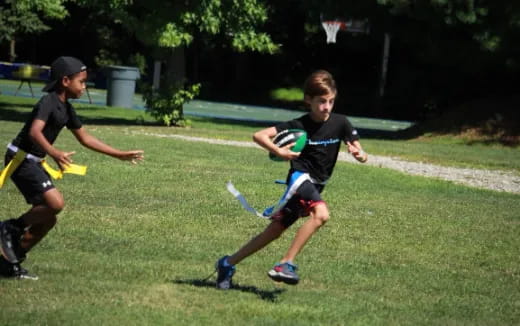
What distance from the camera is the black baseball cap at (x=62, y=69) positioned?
23.5 ft

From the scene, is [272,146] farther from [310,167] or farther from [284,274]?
[284,274]

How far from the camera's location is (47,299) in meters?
6.40

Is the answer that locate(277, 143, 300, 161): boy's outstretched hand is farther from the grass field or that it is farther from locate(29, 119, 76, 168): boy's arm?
locate(29, 119, 76, 168): boy's arm

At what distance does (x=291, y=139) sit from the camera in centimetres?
677

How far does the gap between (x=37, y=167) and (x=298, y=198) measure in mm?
1886

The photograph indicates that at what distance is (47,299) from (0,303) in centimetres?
31

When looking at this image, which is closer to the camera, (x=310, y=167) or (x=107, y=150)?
(x=310, y=167)

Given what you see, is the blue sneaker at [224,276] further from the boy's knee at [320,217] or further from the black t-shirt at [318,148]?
the black t-shirt at [318,148]

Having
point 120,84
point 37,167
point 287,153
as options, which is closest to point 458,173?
point 287,153

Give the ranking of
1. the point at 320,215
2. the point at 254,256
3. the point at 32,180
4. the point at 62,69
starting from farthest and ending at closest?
the point at 254,256 → the point at 62,69 → the point at 32,180 → the point at 320,215

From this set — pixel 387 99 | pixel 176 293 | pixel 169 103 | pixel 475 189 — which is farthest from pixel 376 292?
pixel 387 99

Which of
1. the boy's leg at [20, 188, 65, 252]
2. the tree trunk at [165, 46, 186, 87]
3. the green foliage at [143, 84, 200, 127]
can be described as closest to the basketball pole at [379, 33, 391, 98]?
the tree trunk at [165, 46, 186, 87]

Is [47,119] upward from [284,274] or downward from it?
upward

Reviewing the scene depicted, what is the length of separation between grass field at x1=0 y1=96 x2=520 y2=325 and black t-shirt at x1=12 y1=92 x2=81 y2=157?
95 cm
